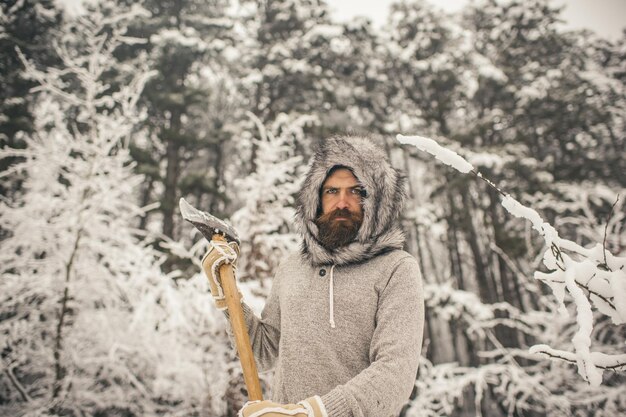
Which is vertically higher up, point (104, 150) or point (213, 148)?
point (213, 148)

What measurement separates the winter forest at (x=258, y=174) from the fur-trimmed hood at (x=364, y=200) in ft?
1.43

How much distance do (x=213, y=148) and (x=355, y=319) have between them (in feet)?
52.4

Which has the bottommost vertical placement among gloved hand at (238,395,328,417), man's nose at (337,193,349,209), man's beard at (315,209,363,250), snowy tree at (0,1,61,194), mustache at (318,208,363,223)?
gloved hand at (238,395,328,417)

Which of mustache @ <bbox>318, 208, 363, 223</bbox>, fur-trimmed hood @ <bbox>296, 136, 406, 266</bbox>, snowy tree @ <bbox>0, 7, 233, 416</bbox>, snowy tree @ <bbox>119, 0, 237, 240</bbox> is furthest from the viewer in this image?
snowy tree @ <bbox>119, 0, 237, 240</bbox>

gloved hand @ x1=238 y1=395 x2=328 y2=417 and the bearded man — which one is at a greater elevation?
the bearded man

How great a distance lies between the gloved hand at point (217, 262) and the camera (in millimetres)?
1793

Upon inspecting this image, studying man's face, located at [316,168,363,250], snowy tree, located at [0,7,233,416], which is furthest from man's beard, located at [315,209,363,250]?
snowy tree, located at [0,7,233,416]

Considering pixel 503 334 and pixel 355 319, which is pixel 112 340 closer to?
pixel 355 319

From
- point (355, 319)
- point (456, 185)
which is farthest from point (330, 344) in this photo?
point (456, 185)

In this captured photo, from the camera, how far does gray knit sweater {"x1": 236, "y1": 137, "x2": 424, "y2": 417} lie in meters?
1.28

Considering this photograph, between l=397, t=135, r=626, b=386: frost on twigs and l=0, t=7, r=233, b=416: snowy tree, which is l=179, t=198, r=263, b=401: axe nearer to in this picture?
l=397, t=135, r=626, b=386: frost on twigs

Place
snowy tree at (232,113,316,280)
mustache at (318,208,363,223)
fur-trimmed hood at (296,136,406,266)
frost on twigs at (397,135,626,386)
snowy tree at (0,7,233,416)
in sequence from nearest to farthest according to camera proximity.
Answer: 1. frost on twigs at (397,135,626,386)
2. fur-trimmed hood at (296,136,406,266)
3. mustache at (318,208,363,223)
4. snowy tree at (0,7,233,416)
5. snowy tree at (232,113,316,280)

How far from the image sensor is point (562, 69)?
1155 cm

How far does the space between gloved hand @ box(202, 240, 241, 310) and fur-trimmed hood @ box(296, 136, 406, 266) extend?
446 millimetres
